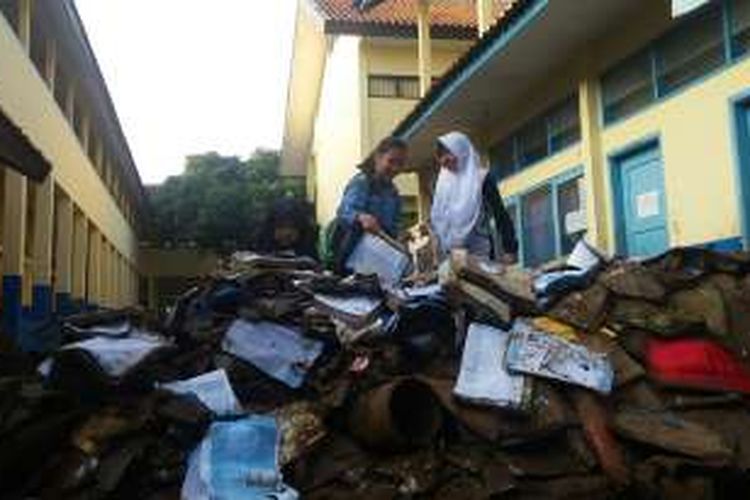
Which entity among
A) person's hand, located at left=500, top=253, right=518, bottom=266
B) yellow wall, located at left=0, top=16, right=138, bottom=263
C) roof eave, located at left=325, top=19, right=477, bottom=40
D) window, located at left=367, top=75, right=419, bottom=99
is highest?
roof eave, located at left=325, top=19, right=477, bottom=40

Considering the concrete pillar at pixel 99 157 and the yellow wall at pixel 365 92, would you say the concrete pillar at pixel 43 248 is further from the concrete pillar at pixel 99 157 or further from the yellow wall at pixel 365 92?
the concrete pillar at pixel 99 157

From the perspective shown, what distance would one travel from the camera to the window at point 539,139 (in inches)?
494

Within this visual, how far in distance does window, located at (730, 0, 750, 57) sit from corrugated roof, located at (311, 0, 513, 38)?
471 inches

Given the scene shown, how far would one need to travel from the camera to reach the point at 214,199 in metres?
42.0

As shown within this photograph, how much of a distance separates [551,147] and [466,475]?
8482mm

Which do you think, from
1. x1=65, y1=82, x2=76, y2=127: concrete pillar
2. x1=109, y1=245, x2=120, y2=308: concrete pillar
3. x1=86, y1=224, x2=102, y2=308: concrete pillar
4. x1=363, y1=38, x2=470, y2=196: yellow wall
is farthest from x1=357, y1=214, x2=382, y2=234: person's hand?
Result: x1=109, y1=245, x2=120, y2=308: concrete pillar

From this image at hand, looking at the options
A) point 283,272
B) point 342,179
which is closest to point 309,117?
point 342,179

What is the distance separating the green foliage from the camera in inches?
1657

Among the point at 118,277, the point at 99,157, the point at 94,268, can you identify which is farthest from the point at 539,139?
the point at 118,277

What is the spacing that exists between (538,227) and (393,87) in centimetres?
870

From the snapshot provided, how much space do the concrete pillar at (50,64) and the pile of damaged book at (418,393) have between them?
10719mm

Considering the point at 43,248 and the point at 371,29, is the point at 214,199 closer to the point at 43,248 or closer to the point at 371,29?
the point at 371,29

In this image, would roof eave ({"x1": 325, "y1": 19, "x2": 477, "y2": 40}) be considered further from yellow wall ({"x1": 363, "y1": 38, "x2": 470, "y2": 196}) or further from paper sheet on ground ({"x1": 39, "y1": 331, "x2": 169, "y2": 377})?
paper sheet on ground ({"x1": 39, "y1": 331, "x2": 169, "y2": 377})

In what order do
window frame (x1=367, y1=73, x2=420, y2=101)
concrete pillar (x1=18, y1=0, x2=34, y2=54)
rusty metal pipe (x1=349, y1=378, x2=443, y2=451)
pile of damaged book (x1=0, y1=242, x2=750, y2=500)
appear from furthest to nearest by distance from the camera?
1. window frame (x1=367, y1=73, x2=420, y2=101)
2. concrete pillar (x1=18, y1=0, x2=34, y2=54)
3. rusty metal pipe (x1=349, y1=378, x2=443, y2=451)
4. pile of damaged book (x1=0, y1=242, x2=750, y2=500)
